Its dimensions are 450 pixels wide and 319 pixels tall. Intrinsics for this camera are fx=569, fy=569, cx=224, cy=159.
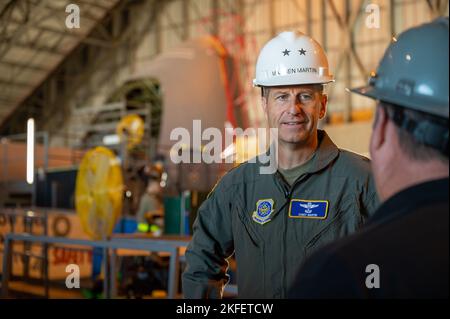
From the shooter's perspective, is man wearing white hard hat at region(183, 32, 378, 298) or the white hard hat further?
the white hard hat

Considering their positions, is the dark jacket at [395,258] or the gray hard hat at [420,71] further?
the gray hard hat at [420,71]

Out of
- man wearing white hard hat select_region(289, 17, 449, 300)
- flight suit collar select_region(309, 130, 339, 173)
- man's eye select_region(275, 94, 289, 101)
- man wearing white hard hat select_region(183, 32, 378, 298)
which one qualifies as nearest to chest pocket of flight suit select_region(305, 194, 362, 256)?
man wearing white hard hat select_region(183, 32, 378, 298)

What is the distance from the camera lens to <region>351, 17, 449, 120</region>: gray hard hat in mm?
1129

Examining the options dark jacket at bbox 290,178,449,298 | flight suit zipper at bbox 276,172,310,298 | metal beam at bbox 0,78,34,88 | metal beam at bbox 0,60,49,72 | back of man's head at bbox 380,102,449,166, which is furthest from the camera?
metal beam at bbox 0,78,34,88

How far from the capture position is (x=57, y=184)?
12.8 meters

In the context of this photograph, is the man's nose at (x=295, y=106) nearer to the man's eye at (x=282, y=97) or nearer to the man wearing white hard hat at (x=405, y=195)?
the man's eye at (x=282, y=97)

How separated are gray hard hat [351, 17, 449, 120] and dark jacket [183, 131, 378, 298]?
1.14m

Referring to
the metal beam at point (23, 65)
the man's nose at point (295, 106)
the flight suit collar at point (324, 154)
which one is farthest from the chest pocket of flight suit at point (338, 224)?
the metal beam at point (23, 65)

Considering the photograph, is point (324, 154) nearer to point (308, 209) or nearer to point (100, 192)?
point (308, 209)

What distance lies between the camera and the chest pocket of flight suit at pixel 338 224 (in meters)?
2.31

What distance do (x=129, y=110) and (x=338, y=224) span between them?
20835 millimetres

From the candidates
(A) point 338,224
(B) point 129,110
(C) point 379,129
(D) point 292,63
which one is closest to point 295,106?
(D) point 292,63

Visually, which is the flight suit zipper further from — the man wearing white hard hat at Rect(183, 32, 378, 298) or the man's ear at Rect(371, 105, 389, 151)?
the man's ear at Rect(371, 105, 389, 151)

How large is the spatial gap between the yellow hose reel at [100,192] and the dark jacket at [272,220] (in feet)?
13.2
